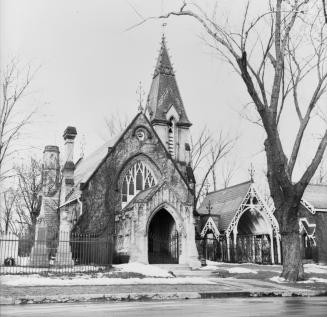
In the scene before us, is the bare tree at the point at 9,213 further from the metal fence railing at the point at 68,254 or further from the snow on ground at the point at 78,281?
the snow on ground at the point at 78,281

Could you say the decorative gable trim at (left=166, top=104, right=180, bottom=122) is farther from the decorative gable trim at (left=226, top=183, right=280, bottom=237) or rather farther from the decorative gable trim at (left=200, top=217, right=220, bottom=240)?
the decorative gable trim at (left=200, top=217, right=220, bottom=240)

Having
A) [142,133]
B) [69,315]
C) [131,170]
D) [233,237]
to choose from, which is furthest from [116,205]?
[69,315]

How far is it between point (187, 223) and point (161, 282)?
29.8 feet

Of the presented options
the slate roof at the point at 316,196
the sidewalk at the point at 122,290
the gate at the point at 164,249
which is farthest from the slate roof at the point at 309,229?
the sidewalk at the point at 122,290

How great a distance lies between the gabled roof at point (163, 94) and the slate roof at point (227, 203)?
20.6 ft

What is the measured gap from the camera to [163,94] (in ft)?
128

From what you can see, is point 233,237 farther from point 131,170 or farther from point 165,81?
point 165,81

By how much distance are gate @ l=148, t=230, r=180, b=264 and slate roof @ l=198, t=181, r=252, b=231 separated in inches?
271

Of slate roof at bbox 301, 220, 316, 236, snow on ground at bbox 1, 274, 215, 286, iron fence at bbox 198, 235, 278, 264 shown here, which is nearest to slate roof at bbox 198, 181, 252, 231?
iron fence at bbox 198, 235, 278, 264

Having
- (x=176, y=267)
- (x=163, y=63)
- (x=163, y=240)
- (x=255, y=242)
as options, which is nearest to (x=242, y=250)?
(x=255, y=242)

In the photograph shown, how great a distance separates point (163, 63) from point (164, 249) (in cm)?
1894

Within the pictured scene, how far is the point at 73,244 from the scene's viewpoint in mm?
25859

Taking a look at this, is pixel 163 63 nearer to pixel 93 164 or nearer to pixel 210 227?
pixel 93 164

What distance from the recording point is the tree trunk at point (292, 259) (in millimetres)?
17562
